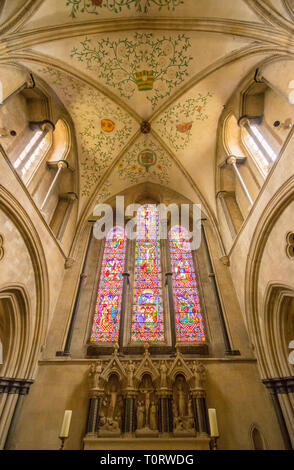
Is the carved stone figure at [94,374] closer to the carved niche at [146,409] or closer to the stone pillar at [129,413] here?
the stone pillar at [129,413]

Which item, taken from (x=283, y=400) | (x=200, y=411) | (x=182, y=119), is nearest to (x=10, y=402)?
(x=200, y=411)

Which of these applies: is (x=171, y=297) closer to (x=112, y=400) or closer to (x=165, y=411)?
(x=165, y=411)

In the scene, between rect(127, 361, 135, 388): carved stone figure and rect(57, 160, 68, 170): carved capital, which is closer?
rect(127, 361, 135, 388): carved stone figure

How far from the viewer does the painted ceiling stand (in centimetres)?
540

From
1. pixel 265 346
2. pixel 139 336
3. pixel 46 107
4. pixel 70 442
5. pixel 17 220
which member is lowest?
pixel 70 442

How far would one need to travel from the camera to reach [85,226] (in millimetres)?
9086

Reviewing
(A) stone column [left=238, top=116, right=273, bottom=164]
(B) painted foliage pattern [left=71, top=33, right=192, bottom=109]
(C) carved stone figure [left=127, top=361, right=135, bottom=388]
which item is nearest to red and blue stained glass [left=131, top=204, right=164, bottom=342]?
(C) carved stone figure [left=127, top=361, right=135, bottom=388]

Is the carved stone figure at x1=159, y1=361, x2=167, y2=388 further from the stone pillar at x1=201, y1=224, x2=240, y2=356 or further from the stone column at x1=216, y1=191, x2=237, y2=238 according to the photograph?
the stone column at x1=216, y1=191, x2=237, y2=238

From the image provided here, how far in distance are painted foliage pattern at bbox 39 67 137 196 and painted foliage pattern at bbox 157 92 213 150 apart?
125 cm

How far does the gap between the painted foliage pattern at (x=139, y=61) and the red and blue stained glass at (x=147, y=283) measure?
15.3 ft

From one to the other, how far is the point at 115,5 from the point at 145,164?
4938 millimetres
